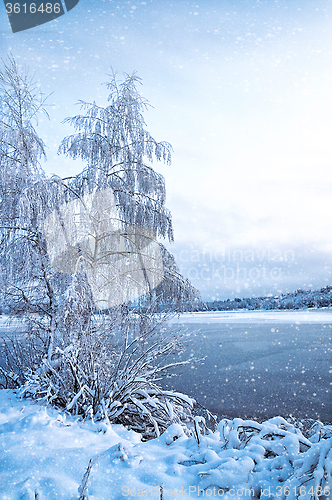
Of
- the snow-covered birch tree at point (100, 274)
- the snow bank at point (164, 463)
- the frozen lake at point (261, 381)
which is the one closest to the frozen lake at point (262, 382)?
the frozen lake at point (261, 381)

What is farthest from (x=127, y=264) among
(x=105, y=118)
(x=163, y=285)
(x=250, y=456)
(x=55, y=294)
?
(x=250, y=456)

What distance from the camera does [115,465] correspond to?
1939 mm

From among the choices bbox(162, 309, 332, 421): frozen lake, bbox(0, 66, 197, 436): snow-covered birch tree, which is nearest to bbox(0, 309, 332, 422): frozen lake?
bbox(162, 309, 332, 421): frozen lake

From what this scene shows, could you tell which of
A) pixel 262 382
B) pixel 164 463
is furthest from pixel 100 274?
pixel 262 382

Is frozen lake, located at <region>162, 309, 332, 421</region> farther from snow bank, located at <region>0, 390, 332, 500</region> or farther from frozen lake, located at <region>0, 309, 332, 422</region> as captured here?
snow bank, located at <region>0, 390, 332, 500</region>

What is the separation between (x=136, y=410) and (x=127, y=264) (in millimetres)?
2256

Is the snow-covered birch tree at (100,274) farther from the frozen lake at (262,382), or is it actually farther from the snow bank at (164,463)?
the frozen lake at (262,382)

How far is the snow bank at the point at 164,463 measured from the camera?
1605 mm

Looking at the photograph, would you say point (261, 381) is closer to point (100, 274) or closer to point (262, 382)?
point (262, 382)

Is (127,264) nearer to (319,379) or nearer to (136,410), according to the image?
(136,410)

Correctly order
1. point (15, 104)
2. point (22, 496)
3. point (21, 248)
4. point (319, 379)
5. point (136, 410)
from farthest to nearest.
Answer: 1. point (319, 379)
2. point (15, 104)
3. point (21, 248)
4. point (136, 410)
5. point (22, 496)

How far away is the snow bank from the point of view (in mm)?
1605

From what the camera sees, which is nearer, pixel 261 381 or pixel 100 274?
pixel 100 274

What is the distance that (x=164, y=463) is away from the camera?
201 cm
